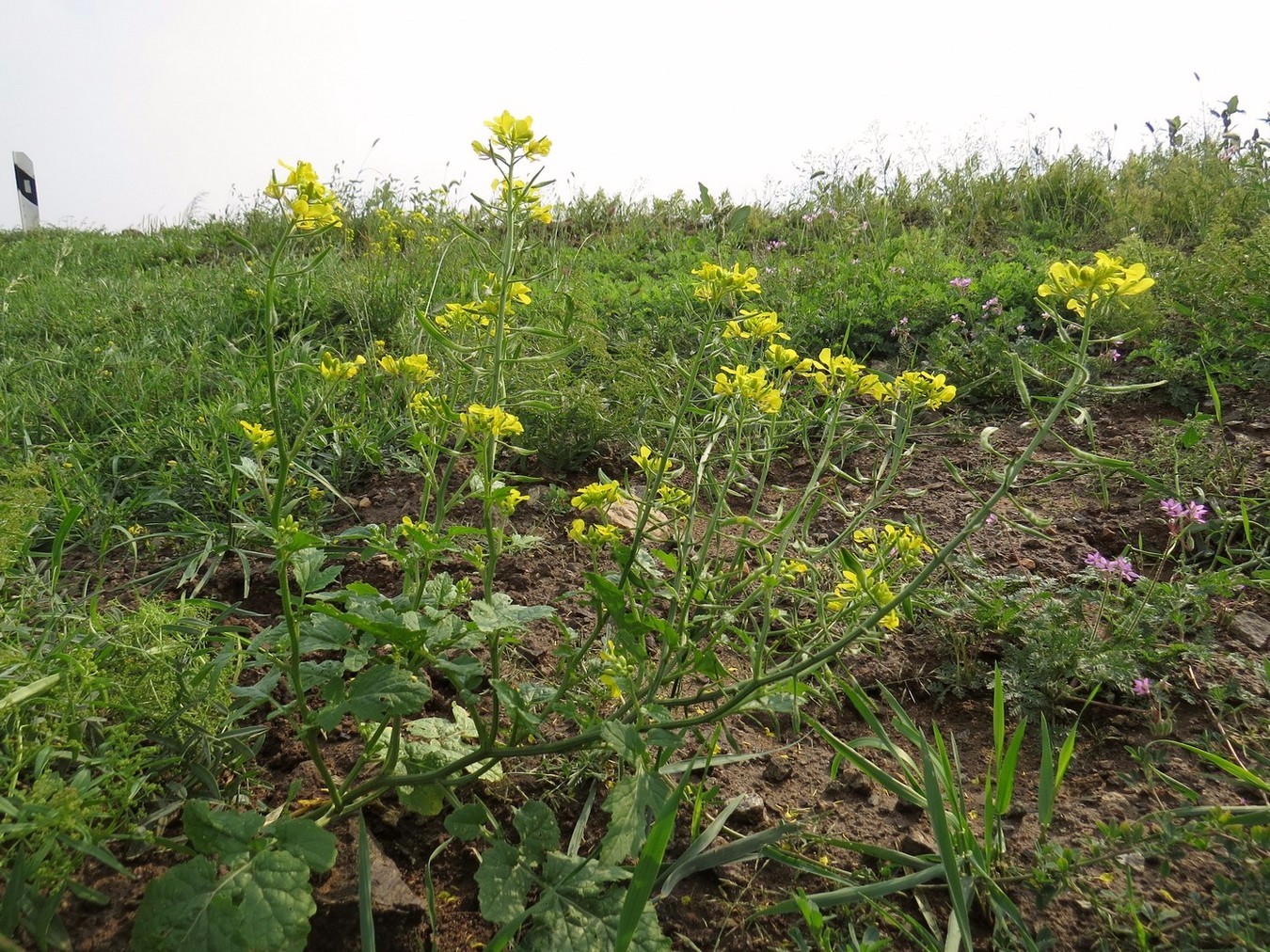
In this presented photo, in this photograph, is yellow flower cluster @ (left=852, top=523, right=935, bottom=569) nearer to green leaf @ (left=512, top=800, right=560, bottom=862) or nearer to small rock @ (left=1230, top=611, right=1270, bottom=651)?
green leaf @ (left=512, top=800, right=560, bottom=862)

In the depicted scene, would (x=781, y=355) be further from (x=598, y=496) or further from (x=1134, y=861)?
(x=1134, y=861)

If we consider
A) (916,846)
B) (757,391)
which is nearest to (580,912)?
(916,846)

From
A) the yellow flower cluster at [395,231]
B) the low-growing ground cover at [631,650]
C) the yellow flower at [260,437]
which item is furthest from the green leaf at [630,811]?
the yellow flower cluster at [395,231]

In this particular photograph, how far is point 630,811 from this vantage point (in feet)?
3.59

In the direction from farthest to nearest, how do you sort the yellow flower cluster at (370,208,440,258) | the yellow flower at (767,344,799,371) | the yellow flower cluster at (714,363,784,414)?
the yellow flower cluster at (370,208,440,258) < the yellow flower at (767,344,799,371) < the yellow flower cluster at (714,363,784,414)

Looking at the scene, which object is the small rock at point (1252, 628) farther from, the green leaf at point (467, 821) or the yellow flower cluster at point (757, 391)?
the green leaf at point (467, 821)

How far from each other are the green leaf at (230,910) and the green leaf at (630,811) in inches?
14.8

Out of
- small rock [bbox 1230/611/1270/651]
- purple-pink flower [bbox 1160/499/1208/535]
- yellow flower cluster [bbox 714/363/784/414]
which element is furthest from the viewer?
purple-pink flower [bbox 1160/499/1208/535]

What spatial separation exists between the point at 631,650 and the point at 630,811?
221 millimetres

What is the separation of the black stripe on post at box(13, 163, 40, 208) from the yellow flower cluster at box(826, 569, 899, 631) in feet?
38.8

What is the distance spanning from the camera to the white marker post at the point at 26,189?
374 inches

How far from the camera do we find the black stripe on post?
32.1ft

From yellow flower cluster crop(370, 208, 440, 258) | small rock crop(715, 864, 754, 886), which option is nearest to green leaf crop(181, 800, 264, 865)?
small rock crop(715, 864, 754, 886)

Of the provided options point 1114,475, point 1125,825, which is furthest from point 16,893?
point 1114,475
